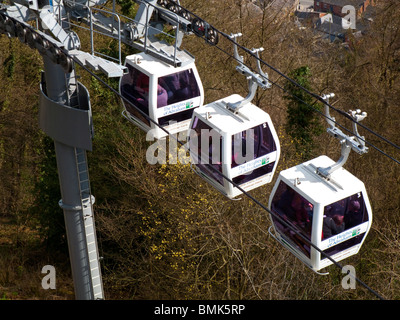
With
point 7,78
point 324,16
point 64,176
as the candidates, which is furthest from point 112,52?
point 324,16

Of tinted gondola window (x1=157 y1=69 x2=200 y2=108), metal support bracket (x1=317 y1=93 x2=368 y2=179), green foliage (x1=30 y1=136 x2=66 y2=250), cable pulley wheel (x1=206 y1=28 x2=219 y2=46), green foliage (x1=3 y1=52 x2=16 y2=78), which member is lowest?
green foliage (x1=30 y1=136 x2=66 y2=250)

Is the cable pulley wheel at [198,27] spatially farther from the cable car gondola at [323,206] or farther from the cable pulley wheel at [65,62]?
the cable pulley wheel at [65,62]

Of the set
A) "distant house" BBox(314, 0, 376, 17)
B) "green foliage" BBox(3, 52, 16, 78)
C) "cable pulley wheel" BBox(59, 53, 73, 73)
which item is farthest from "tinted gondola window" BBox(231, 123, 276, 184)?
"distant house" BBox(314, 0, 376, 17)

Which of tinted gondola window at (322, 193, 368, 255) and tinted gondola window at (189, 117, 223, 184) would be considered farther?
tinted gondola window at (189, 117, 223, 184)

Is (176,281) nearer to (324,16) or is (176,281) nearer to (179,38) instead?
(179,38)

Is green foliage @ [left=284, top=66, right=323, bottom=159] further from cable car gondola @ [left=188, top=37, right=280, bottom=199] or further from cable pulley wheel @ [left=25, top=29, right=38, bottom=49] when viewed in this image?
cable pulley wheel @ [left=25, top=29, right=38, bottom=49]

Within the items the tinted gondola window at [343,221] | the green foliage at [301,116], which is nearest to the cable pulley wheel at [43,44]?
the tinted gondola window at [343,221]
